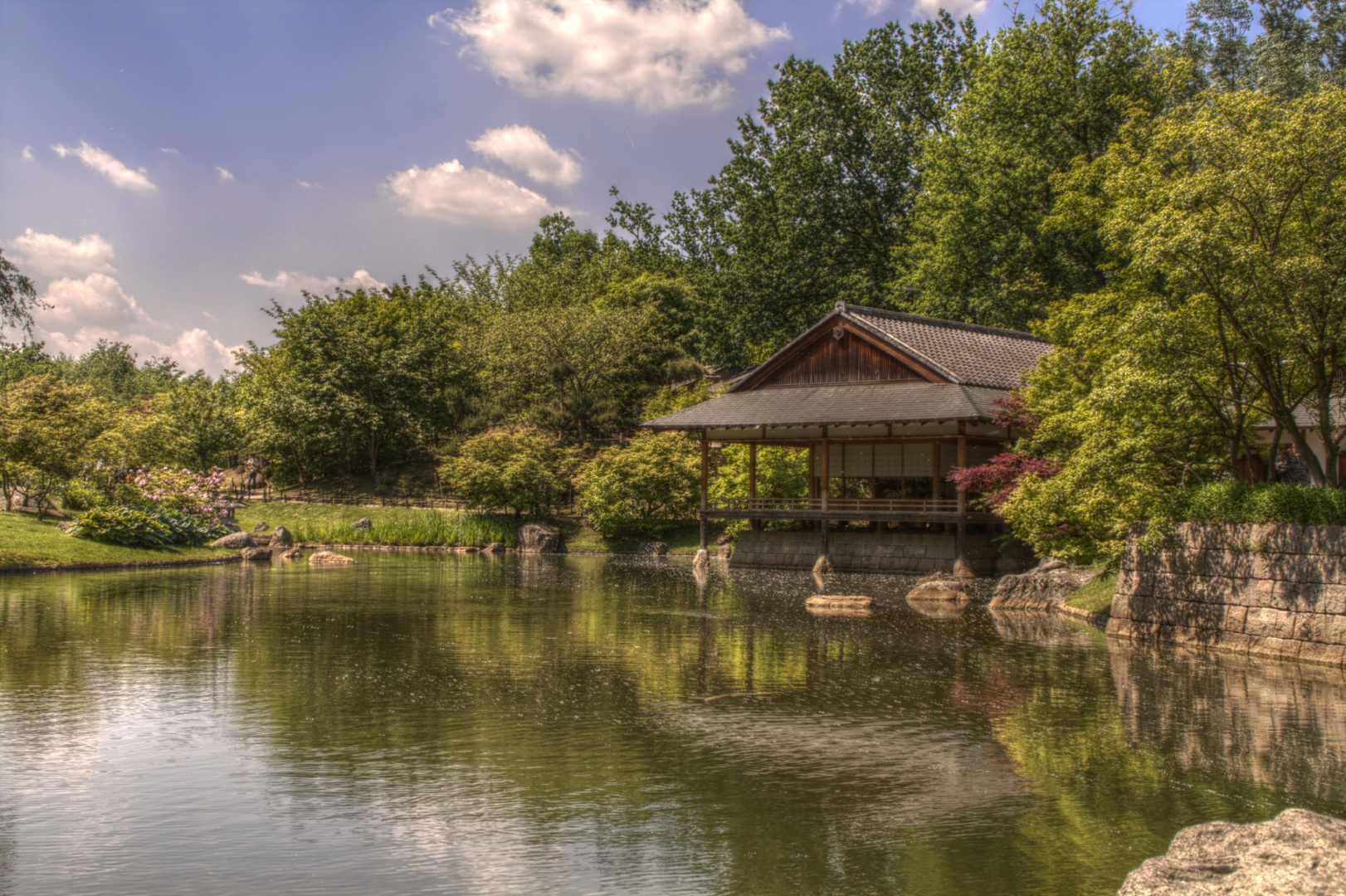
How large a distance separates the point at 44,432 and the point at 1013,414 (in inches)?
1047

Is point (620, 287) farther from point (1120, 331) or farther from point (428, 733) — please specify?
point (428, 733)

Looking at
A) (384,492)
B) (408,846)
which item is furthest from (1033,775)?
(384,492)

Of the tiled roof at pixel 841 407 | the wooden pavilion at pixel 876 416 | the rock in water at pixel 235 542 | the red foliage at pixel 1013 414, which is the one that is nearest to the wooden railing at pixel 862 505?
the wooden pavilion at pixel 876 416

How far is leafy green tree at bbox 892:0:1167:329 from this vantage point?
3712cm

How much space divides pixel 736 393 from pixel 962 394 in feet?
27.7

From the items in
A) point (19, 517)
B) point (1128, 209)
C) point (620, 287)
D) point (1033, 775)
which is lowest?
point (1033, 775)

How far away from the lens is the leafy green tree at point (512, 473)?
40.0 m

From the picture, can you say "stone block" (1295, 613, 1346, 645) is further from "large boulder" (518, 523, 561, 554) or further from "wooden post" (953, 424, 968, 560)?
"large boulder" (518, 523, 561, 554)

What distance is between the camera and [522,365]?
152 feet

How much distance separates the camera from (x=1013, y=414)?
24875 mm

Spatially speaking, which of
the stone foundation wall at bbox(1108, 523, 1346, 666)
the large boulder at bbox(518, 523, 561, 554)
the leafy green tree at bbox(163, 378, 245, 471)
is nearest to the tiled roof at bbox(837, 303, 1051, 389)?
the stone foundation wall at bbox(1108, 523, 1346, 666)

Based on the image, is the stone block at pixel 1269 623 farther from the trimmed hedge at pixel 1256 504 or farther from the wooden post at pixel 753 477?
the wooden post at pixel 753 477

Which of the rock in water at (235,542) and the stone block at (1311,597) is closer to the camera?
the stone block at (1311,597)

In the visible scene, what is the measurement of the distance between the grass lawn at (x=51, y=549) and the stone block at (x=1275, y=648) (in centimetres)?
2588
